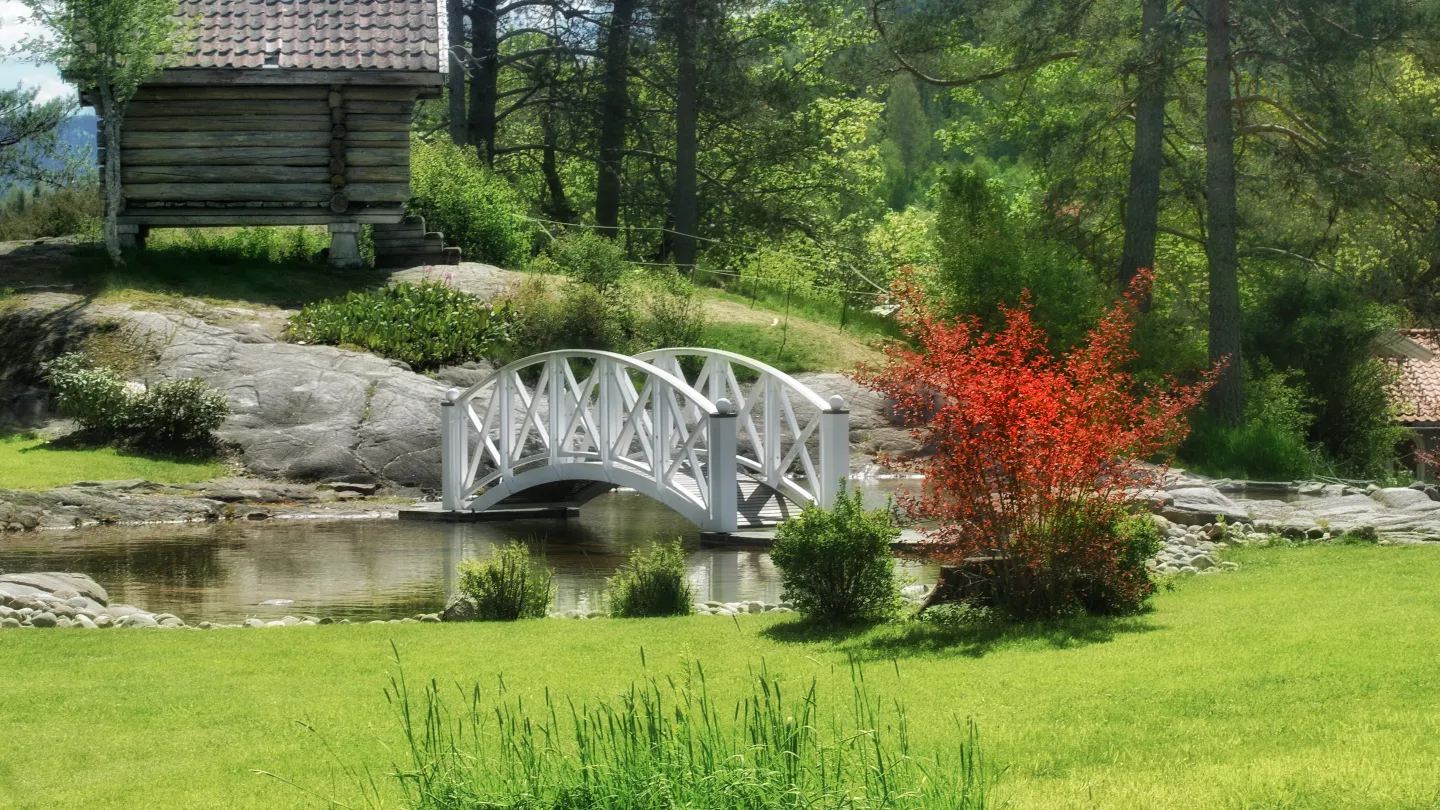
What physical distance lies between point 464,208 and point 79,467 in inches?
441

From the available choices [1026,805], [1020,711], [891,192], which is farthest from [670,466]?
[891,192]

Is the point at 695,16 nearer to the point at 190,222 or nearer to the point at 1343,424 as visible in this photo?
the point at 190,222

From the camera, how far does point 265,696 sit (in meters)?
7.87

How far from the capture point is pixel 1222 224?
76.9ft

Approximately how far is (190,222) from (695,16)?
12.2m

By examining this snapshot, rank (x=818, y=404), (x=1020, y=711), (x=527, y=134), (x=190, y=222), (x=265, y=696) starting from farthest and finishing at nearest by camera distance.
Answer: (x=527, y=134)
(x=190, y=222)
(x=818, y=404)
(x=265, y=696)
(x=1020, y=711)

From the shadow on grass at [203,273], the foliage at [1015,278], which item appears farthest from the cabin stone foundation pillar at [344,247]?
the foliage at [1015,278]

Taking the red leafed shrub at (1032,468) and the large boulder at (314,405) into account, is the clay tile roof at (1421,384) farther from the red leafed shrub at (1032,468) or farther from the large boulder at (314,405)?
the red leafed shrub at (1032,468)

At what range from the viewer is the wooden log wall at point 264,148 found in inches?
1029

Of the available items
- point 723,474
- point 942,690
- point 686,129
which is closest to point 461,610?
point 942,690

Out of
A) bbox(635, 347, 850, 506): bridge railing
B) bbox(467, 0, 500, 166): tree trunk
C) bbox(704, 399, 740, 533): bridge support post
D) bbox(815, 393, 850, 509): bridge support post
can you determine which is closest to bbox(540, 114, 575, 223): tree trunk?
bbox(467, 0, 500, 166): tree trunk

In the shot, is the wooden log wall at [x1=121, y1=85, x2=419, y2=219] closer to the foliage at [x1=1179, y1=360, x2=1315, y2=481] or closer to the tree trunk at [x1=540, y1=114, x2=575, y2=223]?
the tree trunk at [x1=540, y1=114, x2=575, y2=223]

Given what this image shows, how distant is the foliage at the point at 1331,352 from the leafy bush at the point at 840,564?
18244 mm

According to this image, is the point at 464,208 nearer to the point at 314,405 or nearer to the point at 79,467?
the point at 314,405
